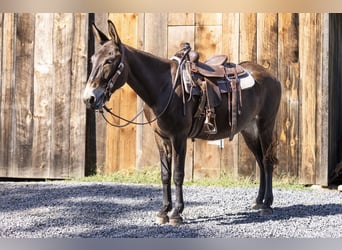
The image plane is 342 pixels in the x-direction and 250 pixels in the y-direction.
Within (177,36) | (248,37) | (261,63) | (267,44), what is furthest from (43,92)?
(267,44)

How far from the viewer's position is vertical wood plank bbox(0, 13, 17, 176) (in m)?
7.10

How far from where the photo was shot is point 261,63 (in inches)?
265

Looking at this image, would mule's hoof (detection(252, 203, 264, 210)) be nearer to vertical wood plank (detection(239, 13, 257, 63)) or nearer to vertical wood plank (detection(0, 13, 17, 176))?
vertical wood plank (detection(239, 13, 257, 63))

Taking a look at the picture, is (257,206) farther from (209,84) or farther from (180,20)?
(180,20)

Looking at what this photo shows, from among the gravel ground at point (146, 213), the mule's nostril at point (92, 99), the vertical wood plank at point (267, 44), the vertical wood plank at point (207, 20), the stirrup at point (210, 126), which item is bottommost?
the gravel ground at point (146, 213)

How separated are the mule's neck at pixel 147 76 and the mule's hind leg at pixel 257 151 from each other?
128 centimetres

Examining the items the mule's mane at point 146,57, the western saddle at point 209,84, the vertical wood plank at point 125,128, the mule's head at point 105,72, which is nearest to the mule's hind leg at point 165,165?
the western saddle at point 209,84

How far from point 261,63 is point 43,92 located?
9.79 feet

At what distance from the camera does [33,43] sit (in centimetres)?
707

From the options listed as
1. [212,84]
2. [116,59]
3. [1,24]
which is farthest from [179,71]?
[1,24]

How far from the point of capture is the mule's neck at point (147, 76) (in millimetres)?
4211

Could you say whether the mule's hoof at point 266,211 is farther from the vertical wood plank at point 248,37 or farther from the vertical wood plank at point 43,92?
the vertical wood plank at point 43,92

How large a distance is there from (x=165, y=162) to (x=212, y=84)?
0.81 meters

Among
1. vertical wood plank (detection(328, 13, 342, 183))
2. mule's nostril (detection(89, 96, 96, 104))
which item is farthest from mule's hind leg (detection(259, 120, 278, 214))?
vertical wood plank (detection(328, 13, 342, 183))
